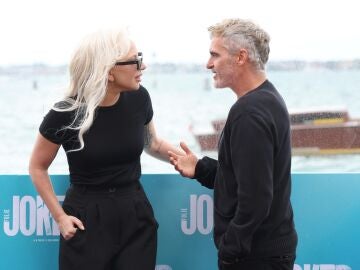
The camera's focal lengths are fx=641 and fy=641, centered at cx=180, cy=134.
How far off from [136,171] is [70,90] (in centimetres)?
42

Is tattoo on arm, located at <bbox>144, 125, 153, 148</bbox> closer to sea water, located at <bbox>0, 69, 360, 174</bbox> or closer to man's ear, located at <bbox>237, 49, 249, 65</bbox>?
sea water, located at <bbox>0, 69, 360, 174</bbox>

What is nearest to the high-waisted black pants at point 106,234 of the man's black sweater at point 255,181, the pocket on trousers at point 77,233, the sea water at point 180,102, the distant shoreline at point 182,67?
the pocket on trousers at point 77,233

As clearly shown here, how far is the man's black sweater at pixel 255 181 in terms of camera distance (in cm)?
208

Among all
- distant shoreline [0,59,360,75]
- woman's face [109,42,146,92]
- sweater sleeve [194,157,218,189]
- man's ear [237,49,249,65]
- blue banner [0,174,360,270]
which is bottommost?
blue banner [0,174,360,270]

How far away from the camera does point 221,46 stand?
2273 mm

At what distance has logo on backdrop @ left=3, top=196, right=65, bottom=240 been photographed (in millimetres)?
2980

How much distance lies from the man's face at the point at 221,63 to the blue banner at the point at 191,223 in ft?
2.72

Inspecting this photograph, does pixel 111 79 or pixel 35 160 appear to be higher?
pixel 111 79

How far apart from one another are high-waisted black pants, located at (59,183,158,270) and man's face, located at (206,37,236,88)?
63cm

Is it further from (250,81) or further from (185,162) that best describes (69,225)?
(250,81)

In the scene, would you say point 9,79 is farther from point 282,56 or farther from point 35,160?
point 282,56

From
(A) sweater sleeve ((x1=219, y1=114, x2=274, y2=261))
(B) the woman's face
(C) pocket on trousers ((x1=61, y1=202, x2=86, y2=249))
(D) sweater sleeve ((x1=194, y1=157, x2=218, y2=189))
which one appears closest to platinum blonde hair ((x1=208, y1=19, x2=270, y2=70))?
(A) sweater sleeve ((x1=219, y1=114, x2=274, y2=261))

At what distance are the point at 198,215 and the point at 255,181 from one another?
39.3 inches

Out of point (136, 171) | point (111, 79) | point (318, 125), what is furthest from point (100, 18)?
point (318, 125)
